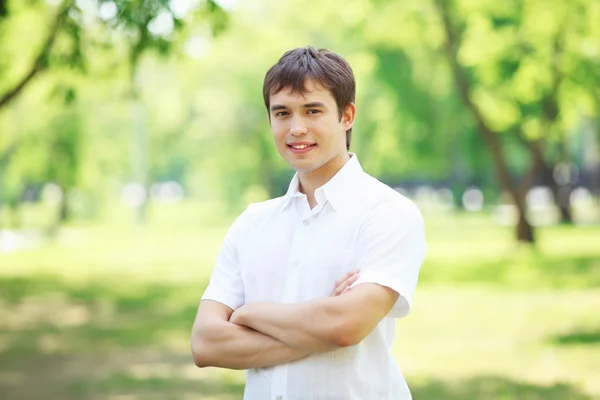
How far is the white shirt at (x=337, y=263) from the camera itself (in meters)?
3.15

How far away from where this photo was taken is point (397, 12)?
2692 cm

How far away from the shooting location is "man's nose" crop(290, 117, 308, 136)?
317cm

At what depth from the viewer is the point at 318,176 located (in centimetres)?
332

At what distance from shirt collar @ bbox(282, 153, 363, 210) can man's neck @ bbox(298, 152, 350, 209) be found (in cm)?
3

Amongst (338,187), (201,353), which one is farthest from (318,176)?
(201,353)

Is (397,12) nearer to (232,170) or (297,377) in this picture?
(297,377)

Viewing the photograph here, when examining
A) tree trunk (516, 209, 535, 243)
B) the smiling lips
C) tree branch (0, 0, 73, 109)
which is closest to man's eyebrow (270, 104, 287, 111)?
the smiling lips

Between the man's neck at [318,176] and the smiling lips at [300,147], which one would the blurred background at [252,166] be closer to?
the man's neck at [318,176]

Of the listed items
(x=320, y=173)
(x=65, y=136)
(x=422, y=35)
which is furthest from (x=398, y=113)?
(x=320, y=173)

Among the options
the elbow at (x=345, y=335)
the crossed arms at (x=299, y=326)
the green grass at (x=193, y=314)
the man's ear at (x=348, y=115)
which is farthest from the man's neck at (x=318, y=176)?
the green grass at (x=193, y=314)

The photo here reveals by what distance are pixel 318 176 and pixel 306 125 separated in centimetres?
21

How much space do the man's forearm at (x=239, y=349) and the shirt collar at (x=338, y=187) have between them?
1.51ft

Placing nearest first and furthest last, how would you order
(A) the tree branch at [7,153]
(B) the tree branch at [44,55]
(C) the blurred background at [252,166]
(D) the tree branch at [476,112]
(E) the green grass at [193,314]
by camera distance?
(E) the green grass at [193,314], (C) the blurred background at [252,166], (B) the tree branch at [44,55], (D) the tree branch at [476,112], (A) the tree branch at [7,153]

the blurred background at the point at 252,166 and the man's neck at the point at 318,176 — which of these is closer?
the man's neck at the point at 318,176
